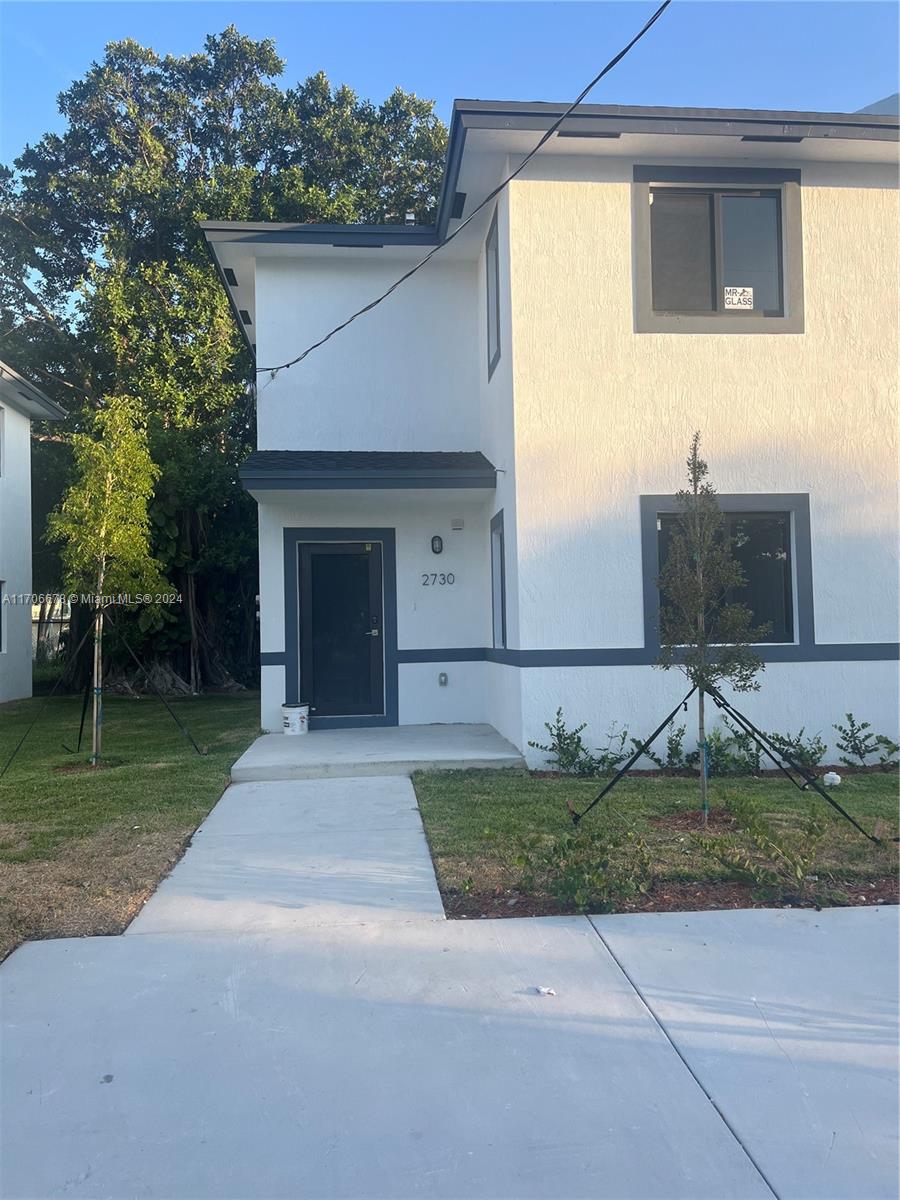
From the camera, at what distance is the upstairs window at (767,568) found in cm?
908

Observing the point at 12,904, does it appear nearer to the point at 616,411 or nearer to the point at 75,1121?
the point at 75,1121

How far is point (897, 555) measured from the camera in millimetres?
9172

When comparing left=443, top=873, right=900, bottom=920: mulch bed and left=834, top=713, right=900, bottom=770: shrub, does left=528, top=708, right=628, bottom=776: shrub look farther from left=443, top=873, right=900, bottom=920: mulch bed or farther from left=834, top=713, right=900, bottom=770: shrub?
left=443, top=873, right=900, bottom=920: mulch bed

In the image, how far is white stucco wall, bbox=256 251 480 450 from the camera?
453 inches

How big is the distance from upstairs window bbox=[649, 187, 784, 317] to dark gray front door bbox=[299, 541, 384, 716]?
470 cm

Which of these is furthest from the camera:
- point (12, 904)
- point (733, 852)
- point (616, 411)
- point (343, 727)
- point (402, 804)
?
point (343, 727)

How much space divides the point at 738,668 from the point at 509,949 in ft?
9.76

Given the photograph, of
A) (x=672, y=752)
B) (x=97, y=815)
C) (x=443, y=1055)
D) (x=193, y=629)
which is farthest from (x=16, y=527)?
(x=443, y=1055)

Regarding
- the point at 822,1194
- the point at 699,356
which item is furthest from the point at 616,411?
the point at 822,1194

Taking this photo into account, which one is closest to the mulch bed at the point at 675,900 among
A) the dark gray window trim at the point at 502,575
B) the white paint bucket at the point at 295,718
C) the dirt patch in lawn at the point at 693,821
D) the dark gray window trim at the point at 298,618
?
the dirt patch in lawn at the point at 693,821

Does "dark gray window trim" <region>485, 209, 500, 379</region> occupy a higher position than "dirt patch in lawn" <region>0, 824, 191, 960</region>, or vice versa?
"dark gray window trim" <region>485, 209, 500, 379</region>

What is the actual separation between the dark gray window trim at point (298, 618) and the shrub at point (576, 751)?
9.99ft

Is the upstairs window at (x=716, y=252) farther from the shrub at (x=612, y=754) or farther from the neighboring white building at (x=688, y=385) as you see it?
the shrub at (x=612, y=754)

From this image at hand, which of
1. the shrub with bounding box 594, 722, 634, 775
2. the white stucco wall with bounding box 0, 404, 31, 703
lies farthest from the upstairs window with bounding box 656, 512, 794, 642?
the white stucco wall with bounding box 0, 404, 31, 703
